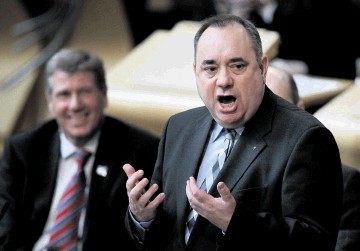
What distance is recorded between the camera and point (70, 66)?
2.14 metres

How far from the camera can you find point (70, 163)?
218 cm

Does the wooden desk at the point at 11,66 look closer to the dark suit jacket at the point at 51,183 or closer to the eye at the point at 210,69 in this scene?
the dark suit jacket at the point at 51,183

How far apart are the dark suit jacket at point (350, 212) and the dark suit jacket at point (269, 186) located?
19.1 inches

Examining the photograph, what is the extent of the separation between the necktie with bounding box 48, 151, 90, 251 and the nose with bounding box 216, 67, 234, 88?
76 cm

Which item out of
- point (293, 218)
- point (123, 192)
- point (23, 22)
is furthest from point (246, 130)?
point (23, 22)

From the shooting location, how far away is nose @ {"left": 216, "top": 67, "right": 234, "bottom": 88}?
4.82 ft

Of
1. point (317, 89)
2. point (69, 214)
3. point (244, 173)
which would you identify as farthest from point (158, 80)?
point (244, 173)

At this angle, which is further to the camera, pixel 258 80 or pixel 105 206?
pixel 105 206

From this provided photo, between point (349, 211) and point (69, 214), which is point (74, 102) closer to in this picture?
point (69, 214)

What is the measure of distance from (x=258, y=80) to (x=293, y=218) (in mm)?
249

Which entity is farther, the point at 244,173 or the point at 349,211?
the point at 349,211

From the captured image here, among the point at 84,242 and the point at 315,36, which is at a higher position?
the point at 84,242

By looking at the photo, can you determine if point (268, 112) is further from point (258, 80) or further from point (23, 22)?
point (23, 22)

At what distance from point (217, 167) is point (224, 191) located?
0.21 metres
